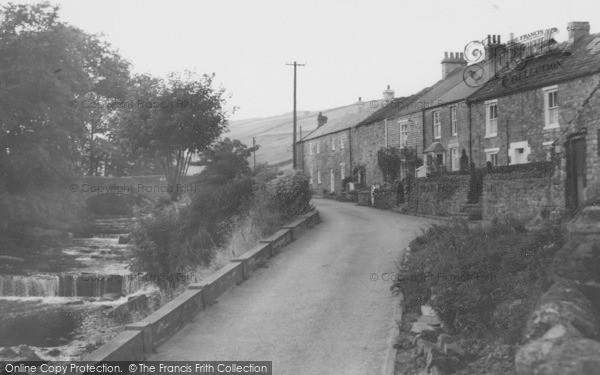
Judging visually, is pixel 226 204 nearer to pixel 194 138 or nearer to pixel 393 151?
pixel 194 138

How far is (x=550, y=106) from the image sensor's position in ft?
81.3

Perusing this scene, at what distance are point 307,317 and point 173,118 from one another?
994 inches

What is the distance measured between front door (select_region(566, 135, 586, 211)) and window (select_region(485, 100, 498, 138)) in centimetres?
1373

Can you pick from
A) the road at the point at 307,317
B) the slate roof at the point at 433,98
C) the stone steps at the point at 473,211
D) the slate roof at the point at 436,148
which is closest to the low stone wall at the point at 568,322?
the road at the point at 307,317

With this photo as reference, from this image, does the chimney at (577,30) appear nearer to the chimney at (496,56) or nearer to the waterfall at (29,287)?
the chimney at (496,56)

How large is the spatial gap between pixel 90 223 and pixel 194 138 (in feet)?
46.8

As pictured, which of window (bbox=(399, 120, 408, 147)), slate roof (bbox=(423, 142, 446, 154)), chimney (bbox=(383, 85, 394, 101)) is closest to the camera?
slate roof (bbox=(423, 142, 446, 154))

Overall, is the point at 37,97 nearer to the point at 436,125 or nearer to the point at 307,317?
the point at 436,125

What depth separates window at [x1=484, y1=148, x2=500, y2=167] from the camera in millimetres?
28047

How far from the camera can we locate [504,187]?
63.3ft

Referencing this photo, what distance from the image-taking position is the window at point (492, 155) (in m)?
28.0

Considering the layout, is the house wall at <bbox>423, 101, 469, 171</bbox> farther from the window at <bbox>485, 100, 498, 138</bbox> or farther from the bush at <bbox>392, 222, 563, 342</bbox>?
the bush at <bbox>392, 222, 563, 342</bbox>

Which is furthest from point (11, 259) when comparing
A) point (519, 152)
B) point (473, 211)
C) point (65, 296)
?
point (519, 152)

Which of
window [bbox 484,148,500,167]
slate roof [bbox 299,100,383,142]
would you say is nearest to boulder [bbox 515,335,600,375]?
window [bbox 484,148,500,167]
